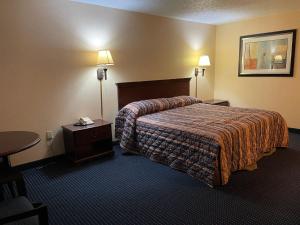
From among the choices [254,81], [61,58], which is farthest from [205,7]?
[61,58]

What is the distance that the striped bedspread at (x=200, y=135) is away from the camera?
2.56m

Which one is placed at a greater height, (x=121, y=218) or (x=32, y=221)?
(x=32, y=221)

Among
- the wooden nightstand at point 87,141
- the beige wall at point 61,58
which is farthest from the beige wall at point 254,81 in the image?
the wooden nightstand at point 87,141

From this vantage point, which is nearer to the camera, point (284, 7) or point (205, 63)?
point (284, 7)

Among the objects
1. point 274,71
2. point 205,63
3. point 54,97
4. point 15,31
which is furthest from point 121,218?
point 274,71

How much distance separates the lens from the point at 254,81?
4.91m

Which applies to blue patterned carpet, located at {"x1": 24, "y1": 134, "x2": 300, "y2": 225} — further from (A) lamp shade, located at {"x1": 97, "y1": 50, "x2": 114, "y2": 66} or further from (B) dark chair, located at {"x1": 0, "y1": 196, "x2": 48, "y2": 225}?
(A) lamp shade, located at {"x1": 97, "y1": 50, "x2": 114, "y2": 66}

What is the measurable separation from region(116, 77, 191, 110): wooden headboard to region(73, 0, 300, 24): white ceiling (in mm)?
1207

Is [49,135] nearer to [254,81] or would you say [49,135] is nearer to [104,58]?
[104,58]

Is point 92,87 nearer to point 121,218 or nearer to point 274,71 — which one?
point 121,218

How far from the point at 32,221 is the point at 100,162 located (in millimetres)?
1911

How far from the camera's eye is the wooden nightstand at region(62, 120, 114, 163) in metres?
3.11

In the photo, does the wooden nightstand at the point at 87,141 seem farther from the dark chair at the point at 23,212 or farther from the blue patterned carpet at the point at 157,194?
the dark chair at the point at 23,212

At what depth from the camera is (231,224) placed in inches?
77.0
